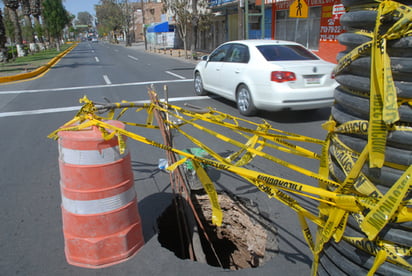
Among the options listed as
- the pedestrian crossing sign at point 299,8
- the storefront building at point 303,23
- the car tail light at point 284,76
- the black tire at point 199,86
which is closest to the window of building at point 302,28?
the storefront building at point 303,23

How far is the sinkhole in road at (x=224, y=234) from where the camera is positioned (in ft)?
10.8

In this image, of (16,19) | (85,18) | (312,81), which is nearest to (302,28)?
(312,81)

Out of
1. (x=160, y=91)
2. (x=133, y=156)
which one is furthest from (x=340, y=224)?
(x=160, y=91)

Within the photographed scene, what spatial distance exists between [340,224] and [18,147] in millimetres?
6119

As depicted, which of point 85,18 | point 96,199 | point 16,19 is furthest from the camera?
point 85,18

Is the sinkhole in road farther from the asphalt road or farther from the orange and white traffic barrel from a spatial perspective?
the orange and white traffic barrel

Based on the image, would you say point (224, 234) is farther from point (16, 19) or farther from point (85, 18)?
point (85, 18)

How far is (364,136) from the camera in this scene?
1330mm

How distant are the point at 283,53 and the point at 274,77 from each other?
3.13 ft

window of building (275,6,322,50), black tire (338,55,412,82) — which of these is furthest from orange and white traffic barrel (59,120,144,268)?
window of building (275,6,322,50)

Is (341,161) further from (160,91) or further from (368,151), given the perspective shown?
(160,91)

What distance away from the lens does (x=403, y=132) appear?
119 cm

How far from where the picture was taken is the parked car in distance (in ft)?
22.6

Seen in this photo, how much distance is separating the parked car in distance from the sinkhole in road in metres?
3.60
